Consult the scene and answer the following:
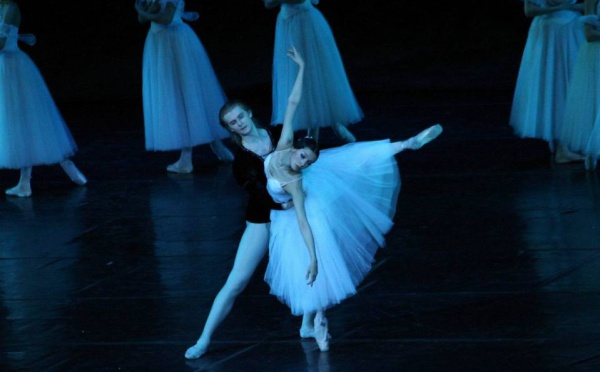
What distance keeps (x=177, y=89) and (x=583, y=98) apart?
9.59 feet

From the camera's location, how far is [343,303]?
5863 millimetres

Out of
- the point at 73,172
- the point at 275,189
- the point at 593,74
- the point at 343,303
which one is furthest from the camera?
the point at 73,172

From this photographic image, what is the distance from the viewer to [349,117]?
32.2 ft

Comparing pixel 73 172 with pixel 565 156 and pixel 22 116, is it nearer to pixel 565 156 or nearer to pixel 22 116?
pixel 22 116

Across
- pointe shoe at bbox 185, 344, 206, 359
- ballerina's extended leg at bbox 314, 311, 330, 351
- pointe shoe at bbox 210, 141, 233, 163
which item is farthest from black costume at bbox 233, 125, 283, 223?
pointe shoe at bbox 210, 141, 233, 163

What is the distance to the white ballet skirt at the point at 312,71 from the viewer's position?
9.64m

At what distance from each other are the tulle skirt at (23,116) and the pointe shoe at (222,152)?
1.32 meters

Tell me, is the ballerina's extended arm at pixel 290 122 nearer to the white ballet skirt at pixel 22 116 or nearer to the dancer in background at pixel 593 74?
the dancer in background at pixel 593 74

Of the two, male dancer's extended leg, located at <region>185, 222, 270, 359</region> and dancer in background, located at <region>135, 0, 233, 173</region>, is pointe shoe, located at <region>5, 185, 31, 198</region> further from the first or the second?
male dancer's extended leg, located at <region>185, 222, 270, 359</region>

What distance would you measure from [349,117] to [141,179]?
1710 mm

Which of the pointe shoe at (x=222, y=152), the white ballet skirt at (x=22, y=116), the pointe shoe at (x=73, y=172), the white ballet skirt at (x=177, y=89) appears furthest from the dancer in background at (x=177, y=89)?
the white ballet skirt at (x=22, y=116)

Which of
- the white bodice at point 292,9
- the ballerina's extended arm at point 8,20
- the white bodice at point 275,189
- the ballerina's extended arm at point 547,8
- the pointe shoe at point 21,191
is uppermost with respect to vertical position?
the white bodice at point 275,189

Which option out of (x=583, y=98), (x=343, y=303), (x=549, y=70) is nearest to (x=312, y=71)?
(x=549, y=70)

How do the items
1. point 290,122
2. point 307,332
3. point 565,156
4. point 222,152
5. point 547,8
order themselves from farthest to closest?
point 222,152, point 565,156, point 547,8, point 307,332, point 290,122
